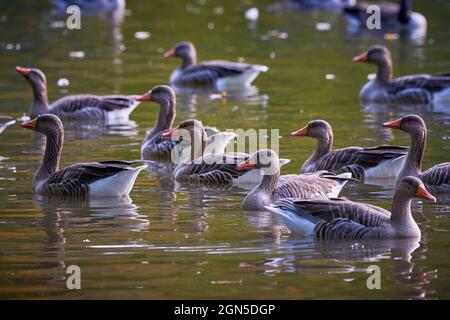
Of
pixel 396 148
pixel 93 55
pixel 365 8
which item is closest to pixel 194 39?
pixel 93 55

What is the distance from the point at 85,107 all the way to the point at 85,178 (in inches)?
232

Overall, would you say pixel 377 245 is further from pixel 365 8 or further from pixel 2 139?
pixel 365 8

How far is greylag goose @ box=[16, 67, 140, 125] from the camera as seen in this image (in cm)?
1969

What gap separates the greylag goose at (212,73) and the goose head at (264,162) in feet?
32.3

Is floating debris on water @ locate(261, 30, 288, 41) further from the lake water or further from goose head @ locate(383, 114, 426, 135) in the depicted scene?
goose head @ locate(383, 114, 426, 135)

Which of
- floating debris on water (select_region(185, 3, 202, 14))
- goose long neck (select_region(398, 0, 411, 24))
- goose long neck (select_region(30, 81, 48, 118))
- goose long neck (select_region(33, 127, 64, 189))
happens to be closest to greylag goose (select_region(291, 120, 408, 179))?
goose long neck (select_region(33, 127, 64, 189))

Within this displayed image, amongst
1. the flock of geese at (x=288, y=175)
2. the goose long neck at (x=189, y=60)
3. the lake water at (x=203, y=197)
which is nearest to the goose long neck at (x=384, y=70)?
the lake water at (x=203, y=197)

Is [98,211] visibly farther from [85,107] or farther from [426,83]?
[426,83]

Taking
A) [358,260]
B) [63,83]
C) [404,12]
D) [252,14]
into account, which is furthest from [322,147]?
[252,14]

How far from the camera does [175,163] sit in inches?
656

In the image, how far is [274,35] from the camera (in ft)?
104

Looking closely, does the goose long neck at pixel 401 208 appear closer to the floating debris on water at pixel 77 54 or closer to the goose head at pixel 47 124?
the goose head at pixel 47 124

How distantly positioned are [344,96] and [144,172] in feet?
23.5

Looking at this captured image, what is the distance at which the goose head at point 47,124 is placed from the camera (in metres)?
14.6
